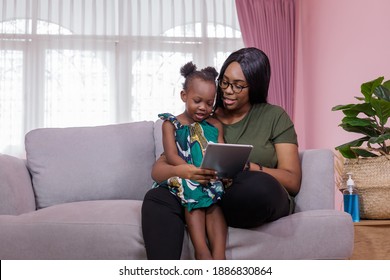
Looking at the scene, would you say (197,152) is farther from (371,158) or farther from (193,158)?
(371,158)

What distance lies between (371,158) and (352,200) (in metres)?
0.20

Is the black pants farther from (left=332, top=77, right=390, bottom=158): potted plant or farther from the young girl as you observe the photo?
(left=332, top=77, right=390, bottom=158): potted plant

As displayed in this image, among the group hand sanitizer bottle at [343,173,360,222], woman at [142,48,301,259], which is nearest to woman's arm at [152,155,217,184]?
woman at [142,48,301,259]

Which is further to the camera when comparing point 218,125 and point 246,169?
point 218,125

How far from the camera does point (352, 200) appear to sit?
6.89 feet

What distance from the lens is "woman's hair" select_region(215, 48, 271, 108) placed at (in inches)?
76.8

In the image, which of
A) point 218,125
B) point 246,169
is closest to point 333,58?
point 218,125

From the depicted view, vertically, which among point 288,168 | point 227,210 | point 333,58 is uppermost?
point 333,58

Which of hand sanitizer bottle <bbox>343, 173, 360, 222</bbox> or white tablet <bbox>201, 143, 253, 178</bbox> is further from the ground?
white tablet <bbox>201, 143, 253, 178</bbox>

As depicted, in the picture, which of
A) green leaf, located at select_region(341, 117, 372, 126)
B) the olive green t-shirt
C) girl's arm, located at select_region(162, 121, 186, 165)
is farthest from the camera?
green leaf, located at select_region(341, 117, 372, 126)

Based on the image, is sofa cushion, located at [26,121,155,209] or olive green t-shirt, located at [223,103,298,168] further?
sofa cushion, located at [26,121,155,209]

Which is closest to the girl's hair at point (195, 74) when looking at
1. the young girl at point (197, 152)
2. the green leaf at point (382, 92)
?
the young girl at point (197, 152)

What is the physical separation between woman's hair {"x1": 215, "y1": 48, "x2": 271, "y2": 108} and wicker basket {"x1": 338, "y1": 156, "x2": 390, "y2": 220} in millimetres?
530

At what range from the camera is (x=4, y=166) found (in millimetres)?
2029
